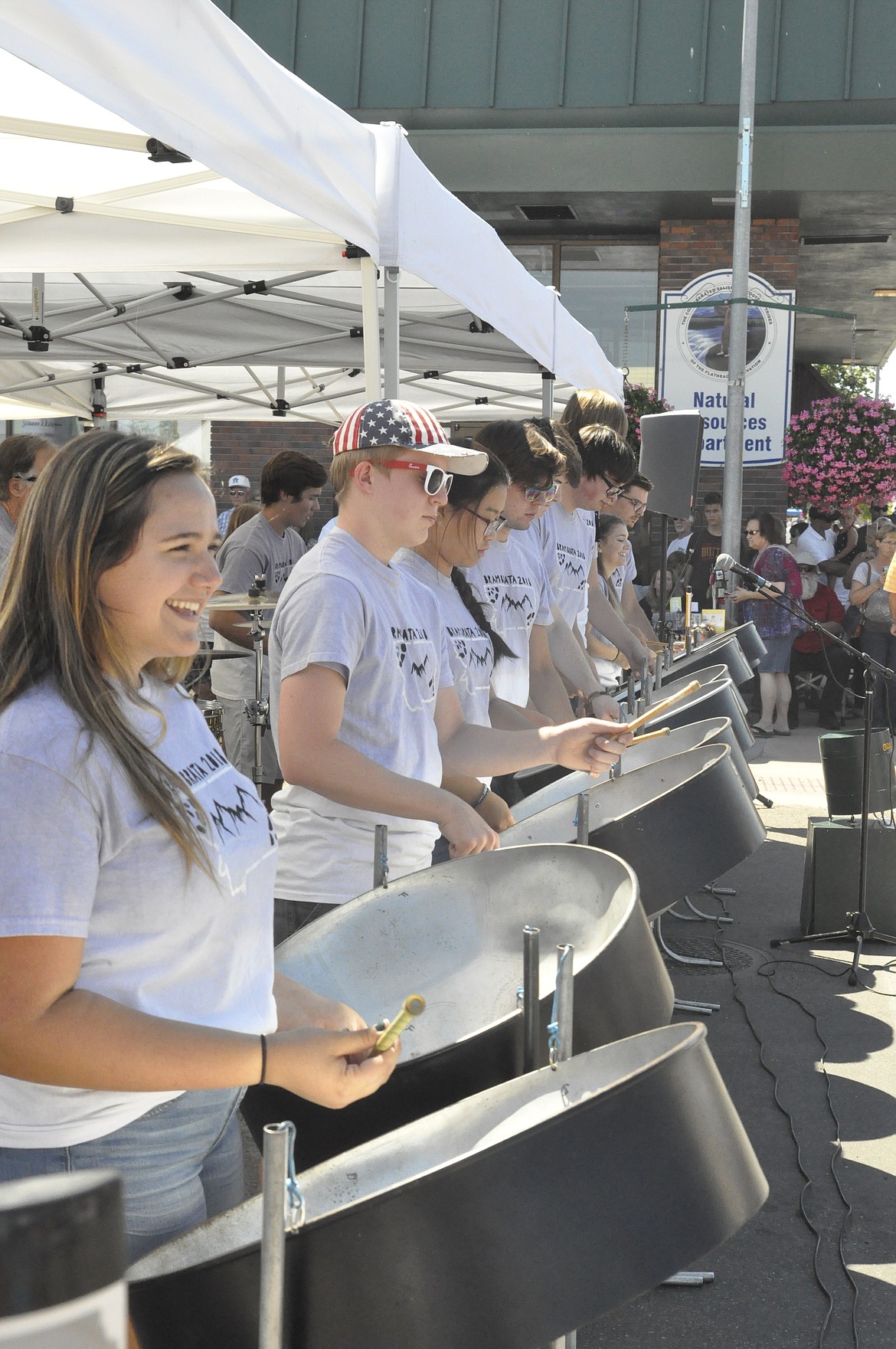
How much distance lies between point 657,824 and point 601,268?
8.11 m

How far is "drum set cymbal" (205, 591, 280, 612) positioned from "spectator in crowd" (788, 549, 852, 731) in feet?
14.9

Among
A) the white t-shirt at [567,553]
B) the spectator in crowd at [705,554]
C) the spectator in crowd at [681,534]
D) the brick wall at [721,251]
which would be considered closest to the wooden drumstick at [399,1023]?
the white t-shirt at [567,553]

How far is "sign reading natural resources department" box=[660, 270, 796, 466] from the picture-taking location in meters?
8.01

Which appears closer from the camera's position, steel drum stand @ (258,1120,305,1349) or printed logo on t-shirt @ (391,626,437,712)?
steel drum stand @ (258,1120,305,1349)

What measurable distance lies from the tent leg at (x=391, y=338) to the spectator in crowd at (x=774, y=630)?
5290mm

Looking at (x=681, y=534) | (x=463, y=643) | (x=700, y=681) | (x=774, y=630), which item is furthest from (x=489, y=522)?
(x=681, y=534)

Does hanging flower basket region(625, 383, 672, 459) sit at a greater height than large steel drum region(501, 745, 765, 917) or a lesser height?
greater

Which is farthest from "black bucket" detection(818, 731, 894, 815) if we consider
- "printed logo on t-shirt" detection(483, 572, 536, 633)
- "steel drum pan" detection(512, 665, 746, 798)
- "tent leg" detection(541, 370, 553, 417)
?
"printed logo on t-shirt" detection(483, 572, 536, 633)

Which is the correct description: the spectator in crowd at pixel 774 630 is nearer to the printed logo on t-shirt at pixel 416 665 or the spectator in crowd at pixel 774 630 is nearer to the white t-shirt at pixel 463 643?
the white t-shirt at pixel 463 643

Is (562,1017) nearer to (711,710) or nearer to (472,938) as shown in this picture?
(472,938)

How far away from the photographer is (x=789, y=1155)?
8.10ft

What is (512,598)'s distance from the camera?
2.71 metres

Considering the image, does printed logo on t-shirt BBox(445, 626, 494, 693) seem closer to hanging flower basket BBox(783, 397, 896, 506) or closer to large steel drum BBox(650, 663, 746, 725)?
large steel drum BBox(650, 663, 746, 725)

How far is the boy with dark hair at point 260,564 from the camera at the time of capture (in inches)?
177
